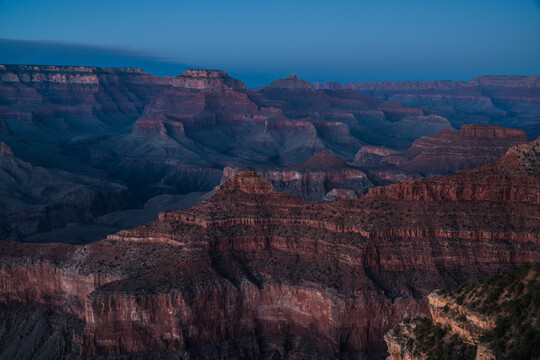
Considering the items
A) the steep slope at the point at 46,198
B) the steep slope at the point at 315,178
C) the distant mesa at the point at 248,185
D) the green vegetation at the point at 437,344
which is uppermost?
the distant mesa at the point at 248,185

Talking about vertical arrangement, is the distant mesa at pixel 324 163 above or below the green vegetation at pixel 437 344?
below

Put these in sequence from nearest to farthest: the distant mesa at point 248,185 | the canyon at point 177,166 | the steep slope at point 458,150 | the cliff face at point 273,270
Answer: the cliff face at point 273,270 < the distant mesa at point 248,185 < the canyon at point 177,166 < the steep slope at point 458,150

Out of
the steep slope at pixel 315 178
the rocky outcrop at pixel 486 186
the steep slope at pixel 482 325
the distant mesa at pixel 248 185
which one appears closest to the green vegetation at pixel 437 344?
the steep slope at pixel 482 325

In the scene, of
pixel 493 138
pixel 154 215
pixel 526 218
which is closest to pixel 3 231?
pixel 154 215

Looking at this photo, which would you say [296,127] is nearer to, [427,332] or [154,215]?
[154,215]

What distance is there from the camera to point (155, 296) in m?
37.5

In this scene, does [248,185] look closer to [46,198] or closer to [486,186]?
[486,186]

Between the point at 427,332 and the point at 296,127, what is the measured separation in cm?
17309

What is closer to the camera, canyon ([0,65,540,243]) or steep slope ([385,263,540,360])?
steep slope ([385,263,540,360])

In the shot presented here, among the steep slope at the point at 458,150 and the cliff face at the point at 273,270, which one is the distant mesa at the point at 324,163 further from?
the cliff face at the point at 273,270

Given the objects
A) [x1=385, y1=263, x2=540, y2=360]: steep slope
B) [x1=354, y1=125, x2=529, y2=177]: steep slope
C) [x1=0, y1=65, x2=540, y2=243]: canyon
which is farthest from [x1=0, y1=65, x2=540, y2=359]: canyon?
[x1=354, y1=125, x2=529, y2=177]: steep slope

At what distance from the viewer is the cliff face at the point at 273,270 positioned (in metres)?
37.9

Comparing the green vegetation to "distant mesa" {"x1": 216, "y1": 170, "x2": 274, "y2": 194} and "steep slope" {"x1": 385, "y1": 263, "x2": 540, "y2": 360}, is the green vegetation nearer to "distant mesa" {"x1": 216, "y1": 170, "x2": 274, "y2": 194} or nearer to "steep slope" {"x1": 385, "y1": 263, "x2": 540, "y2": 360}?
"steep slope" {"x1": 385, "y1": 263, "x2": 540, "y2": 360}

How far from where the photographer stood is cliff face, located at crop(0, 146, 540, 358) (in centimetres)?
3788
